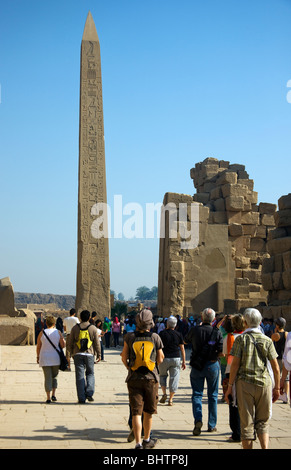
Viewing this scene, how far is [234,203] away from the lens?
23.5 metres

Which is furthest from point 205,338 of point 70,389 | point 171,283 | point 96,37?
point 96,37

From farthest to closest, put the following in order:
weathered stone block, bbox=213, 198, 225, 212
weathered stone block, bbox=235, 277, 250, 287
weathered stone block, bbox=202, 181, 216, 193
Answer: weathered stone block, bbox=202, 181, 216, 193, weathered stone block, bbox=213, 198, 225, 212, weathered stone block, bbox=235, 277, 250, 287

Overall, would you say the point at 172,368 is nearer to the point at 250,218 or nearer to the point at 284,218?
the point at 284,218

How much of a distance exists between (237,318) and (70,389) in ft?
13.9

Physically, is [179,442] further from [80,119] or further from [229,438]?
[80,119]

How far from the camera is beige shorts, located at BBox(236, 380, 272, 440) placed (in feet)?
16.7

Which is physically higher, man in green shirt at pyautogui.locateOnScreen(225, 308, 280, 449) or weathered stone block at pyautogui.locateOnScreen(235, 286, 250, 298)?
weathered stone block at pyautogui.locateOnScreen(235, 286, 250, 298)

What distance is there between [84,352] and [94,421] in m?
1.51

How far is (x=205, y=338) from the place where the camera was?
262 inches

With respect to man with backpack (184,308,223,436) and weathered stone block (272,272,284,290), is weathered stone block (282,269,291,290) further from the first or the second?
man with backpack (184,308,223,436)

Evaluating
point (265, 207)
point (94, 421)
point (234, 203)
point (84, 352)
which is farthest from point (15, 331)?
→ point (94, 421)

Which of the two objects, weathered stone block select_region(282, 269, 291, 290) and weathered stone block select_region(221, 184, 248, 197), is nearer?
weathered stone block select_region(282, 269, 291, 290)

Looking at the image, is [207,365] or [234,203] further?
[234,203]

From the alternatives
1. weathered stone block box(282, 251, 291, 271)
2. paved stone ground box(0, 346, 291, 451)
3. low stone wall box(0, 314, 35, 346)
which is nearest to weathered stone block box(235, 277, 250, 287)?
weathered stone block box(282, 251, 291, 271)
